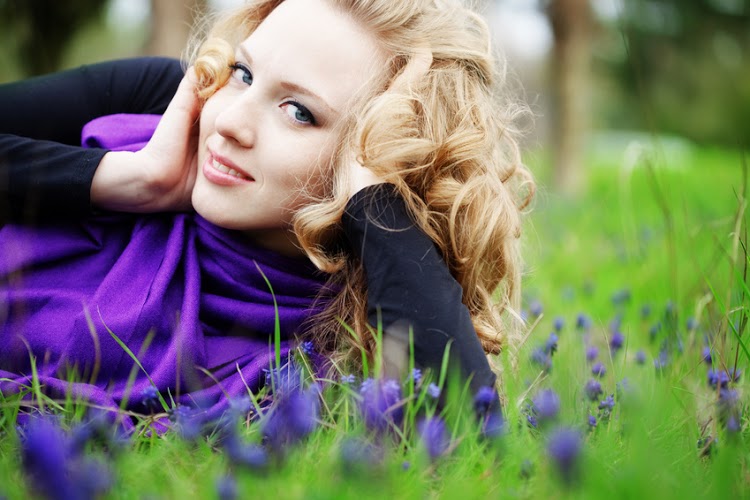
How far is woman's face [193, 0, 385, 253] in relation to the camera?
2031 mm

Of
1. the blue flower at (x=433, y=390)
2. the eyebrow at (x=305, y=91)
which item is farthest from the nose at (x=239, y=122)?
the blue flower at (x=433, y=390)

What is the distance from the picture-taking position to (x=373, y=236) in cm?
194

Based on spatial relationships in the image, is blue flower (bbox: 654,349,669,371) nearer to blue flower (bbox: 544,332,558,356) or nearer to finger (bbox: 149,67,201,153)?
blue flower (bbox: 544,332,558,356)

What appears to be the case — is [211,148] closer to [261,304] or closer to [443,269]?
[261,304]

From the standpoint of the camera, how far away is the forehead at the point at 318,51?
2.04 m

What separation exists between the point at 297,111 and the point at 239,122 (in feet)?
0.56

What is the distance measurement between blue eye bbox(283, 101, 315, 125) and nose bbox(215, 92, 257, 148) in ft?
0.33

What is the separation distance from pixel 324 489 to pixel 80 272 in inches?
51.0

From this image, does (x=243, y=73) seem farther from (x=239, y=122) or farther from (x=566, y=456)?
(x=566, y=456)

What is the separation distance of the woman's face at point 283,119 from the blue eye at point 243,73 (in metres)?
0.05

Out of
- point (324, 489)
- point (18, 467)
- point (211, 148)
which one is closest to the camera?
point (324, 489)

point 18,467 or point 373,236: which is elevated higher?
point 373,236

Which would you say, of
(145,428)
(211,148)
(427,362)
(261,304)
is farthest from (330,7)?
(145,428)

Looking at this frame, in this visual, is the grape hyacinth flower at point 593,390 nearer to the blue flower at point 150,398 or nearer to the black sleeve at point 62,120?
the blue flower at point 150,398
